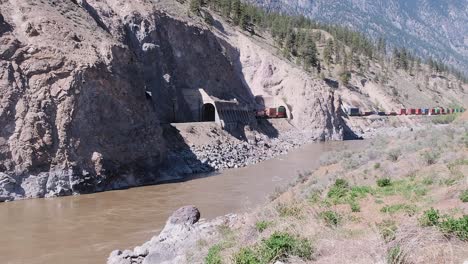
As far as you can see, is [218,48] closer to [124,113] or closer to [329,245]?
[124,113]

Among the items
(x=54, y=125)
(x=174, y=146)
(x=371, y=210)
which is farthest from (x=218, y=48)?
(x=371, y=210)

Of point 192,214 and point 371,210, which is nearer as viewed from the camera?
point 371,210

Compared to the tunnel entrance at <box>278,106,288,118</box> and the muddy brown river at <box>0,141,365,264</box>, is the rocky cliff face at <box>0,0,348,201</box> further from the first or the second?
the tunnel entrance at <box>278,106,288,118</box>

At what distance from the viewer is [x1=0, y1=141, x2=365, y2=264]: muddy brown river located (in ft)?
61.5

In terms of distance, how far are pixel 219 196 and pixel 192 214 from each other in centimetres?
1252

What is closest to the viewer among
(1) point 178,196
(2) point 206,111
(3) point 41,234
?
(3) point 41,234

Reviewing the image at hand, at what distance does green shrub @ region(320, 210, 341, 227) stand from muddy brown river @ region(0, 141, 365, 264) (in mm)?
8467

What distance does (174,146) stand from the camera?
1677 inches

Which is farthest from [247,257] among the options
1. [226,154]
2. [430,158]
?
[226,154]

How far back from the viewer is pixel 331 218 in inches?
492

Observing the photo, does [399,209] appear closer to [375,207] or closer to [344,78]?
[375,207]

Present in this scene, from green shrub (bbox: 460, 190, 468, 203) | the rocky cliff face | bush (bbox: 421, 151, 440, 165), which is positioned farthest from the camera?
the rocky cliff face

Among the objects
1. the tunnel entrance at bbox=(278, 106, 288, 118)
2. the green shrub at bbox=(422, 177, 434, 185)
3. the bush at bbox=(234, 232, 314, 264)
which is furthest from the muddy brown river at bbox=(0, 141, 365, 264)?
the tunnel entrance at bbox=(278, 106, 288, 118)

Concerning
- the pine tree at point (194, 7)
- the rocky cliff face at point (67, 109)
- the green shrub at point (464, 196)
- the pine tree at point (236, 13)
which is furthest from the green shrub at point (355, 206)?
the pine tree at point (236, 13)
